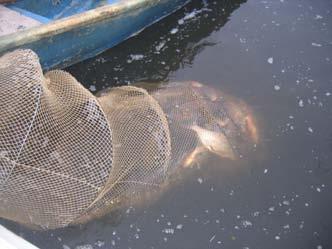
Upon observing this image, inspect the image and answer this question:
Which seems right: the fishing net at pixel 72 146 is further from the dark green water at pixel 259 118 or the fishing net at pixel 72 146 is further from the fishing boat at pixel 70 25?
the fishing boat at pixel 70 25

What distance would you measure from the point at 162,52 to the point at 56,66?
1650 millimetres

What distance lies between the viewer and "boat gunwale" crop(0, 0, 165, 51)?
5.01 metres

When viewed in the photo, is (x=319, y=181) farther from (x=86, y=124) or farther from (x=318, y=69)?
(x=86, y=124)

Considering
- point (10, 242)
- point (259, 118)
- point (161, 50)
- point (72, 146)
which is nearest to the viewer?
point (10, 242)

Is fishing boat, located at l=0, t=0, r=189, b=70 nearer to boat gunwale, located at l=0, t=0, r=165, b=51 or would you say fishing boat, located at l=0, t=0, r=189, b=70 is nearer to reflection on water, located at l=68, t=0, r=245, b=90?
boat gunwale, located at l=0, t=0, r=165, b=51

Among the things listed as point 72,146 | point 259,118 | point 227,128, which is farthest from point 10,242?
point 259,118

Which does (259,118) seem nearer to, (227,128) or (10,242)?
(227,128)

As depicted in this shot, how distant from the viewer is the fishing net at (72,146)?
3.72 metres

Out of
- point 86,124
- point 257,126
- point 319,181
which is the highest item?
point 86,124

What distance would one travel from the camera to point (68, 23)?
5.39m

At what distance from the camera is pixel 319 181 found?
5.27 metres

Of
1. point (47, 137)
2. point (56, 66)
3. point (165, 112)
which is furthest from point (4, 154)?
point (56, 66)

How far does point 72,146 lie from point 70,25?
6.73ft

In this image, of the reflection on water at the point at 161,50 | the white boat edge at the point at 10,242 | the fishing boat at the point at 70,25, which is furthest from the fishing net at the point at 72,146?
the reflection on water at the point at 161,50
